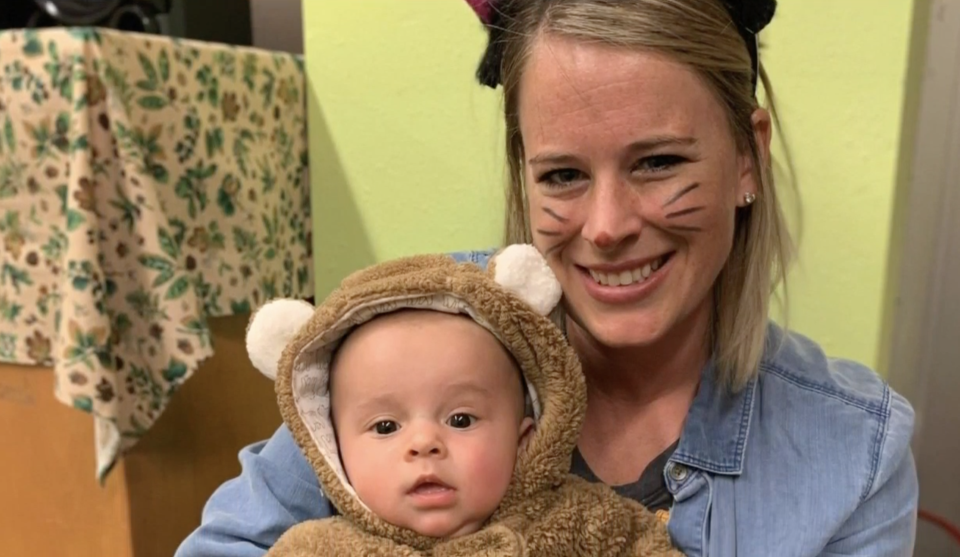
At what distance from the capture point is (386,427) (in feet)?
2.84

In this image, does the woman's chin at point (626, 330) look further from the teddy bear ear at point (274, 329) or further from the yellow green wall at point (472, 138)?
the yellow green wall at point (472, 138)

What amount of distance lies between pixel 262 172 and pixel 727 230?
99 cm

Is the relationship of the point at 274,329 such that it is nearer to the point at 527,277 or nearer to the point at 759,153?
the point at 527,277

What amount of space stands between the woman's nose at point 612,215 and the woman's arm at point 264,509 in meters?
0.46

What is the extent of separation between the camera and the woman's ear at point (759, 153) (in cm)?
104

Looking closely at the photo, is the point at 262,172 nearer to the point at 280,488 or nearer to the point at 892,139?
the point at 280,488

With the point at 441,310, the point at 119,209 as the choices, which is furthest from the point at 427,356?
the point at 119,209

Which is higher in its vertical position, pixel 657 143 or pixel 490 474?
pixel 657 143

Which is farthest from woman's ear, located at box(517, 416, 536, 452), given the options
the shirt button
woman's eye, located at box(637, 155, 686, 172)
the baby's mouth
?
woman's eye, located at box(637, 155, 686, 172)

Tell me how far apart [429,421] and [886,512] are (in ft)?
1.88

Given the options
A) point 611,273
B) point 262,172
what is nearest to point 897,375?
point 611,273

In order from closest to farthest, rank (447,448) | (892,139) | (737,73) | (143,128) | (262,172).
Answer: (447,448) → (737,73) → (892,139) → (143,128) → (262,172)

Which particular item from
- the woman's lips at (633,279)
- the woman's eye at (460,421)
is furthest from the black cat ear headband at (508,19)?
the woman's eye at (460,421)

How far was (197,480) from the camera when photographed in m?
1.68
